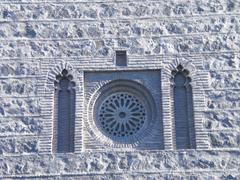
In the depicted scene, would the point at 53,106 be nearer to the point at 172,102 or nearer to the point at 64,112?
the point at 64,112

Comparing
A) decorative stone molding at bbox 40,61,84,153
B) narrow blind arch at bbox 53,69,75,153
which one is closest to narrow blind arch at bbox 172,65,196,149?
decorative stone molding at bbox 40,61,84,153

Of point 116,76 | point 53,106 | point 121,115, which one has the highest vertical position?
point 116,76

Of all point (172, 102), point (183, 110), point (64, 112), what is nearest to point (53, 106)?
point (64, 112)

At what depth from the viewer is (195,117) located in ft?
36.7

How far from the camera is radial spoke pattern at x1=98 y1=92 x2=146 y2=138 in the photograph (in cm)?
1138

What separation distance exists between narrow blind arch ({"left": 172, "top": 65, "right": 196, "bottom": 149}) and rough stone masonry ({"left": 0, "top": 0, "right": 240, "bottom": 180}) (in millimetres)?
106

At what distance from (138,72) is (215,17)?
1.76 m

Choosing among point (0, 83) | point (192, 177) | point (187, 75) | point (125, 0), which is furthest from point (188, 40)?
point (0, 83)

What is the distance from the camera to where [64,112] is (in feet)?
37.4

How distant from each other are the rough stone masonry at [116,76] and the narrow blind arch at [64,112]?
9 centimetres

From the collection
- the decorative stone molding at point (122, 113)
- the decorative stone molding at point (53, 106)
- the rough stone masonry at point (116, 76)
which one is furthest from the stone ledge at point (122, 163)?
the decorative stone molding at point (122, 113)

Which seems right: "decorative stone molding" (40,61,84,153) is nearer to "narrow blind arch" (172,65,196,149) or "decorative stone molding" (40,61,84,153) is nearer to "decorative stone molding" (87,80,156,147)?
"decorative stone molding" (87,80,156,147)

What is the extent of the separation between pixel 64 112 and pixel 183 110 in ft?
6.74

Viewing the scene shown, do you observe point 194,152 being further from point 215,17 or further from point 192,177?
point 215,17
